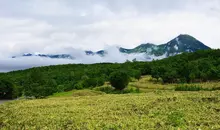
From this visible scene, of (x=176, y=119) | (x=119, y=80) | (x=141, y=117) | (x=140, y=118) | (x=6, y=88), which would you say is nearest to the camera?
(x=176, y=119)

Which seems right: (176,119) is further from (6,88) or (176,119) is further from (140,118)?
(6,88)

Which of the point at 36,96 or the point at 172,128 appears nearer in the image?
the point at 172,128

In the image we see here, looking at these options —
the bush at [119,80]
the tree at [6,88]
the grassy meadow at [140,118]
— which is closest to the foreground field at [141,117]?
the grassy meadow at [140,118]

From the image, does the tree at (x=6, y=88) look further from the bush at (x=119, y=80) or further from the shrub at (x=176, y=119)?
the shrub at (x=176, y=119)

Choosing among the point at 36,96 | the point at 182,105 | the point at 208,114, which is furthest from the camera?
the point at 36,96

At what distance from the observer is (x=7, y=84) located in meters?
79.9

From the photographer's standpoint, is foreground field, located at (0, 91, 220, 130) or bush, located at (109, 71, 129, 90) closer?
foreground field, located at (0, 91, 220, 130)

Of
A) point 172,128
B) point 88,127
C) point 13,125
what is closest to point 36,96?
point 13,125

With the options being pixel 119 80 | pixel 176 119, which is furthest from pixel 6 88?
pixel 176 119

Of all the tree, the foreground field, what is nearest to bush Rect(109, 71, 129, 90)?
the tree

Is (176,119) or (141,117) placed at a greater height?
(176,119)

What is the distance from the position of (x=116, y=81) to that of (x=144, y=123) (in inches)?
1790

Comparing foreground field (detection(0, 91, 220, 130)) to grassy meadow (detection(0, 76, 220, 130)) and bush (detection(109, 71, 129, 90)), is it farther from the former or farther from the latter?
bush (detection(109, 71, 129, 90))

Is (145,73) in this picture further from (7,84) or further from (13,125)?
(13,125)
